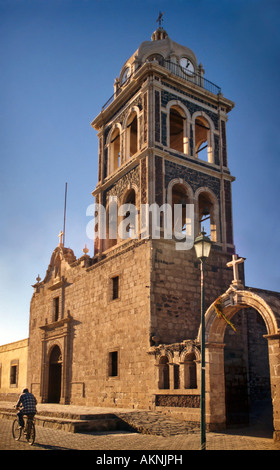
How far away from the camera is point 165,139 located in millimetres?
19859

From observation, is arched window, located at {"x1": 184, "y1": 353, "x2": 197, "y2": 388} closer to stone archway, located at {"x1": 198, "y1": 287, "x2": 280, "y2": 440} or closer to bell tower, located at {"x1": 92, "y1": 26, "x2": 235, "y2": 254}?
stone archway, located at {"x1": 198, "y1": 287, "x2": 280, "y2": 440}

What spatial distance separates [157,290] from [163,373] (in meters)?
3.04

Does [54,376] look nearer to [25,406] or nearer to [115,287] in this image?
[115,287]

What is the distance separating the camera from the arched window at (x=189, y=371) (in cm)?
1399

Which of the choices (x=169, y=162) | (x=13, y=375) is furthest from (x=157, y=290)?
(x=13, y=375)

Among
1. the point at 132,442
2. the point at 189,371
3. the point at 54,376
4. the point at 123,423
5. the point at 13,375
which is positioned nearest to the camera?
the point at 132,442

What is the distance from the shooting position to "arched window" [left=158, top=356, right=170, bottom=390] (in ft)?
49.3

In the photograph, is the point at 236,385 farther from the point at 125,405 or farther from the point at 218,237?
the point at 218,237

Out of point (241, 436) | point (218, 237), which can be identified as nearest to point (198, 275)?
point (218, 237)

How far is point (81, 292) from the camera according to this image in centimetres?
2181

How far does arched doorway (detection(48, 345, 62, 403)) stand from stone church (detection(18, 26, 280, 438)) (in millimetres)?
58

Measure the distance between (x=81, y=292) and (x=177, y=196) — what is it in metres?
6.61

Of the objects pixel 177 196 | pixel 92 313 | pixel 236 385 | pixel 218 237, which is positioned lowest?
pixel 236 385

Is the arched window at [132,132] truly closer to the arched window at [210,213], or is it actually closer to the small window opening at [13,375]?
the arched window at [210,213]
